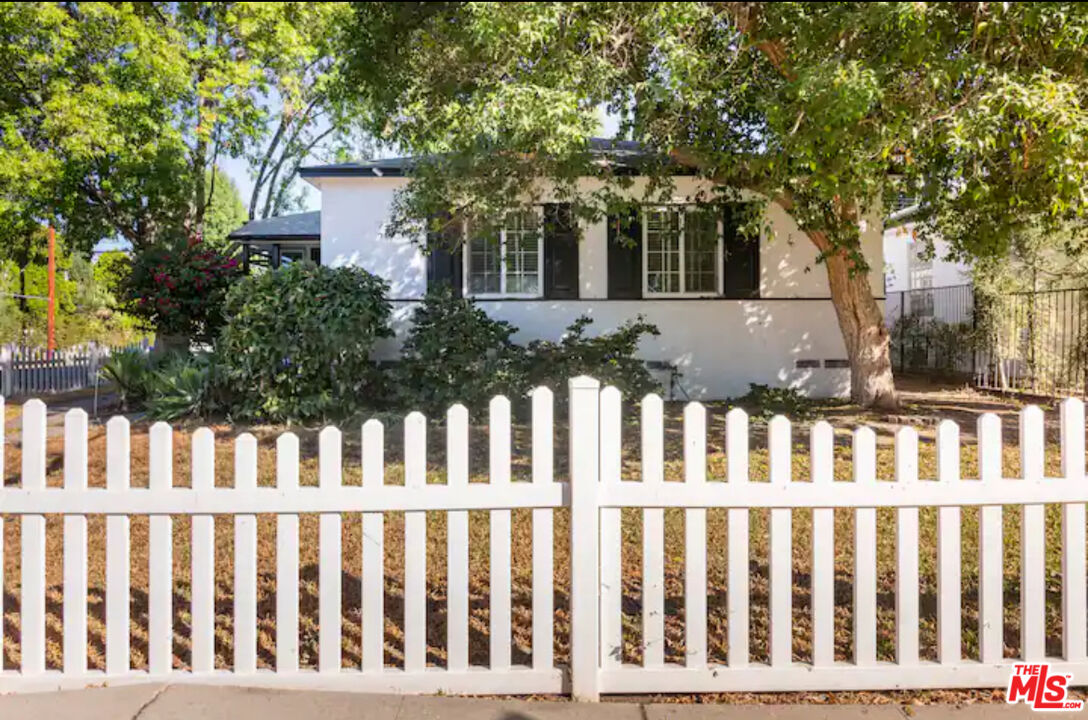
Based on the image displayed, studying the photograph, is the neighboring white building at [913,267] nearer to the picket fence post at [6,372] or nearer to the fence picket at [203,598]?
the fence picket at [203,598]

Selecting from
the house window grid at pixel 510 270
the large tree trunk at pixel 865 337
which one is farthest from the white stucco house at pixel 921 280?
the house window grid at pixel 510 270

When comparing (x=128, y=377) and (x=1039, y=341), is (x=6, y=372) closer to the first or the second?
(x=128, y=377)


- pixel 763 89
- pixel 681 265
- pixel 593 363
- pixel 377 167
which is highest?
pixel 377 167

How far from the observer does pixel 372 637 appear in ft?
8.44

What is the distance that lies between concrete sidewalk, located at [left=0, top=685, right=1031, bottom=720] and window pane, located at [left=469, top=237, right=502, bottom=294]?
313 inches

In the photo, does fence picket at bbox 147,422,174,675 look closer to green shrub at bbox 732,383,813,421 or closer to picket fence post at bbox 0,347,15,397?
green shrub at bbox 732,383,813,421

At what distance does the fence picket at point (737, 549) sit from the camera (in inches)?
98.4

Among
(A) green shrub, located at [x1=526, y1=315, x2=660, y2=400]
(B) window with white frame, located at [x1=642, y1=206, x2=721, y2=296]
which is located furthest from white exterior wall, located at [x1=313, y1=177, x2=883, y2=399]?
(A) green shrub, located at [x1=526, y1=315, x2=660, y2=400]

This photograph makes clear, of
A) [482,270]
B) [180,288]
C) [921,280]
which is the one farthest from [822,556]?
[921,280]

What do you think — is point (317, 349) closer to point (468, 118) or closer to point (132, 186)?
point (132, 186)

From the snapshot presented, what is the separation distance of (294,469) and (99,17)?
→ 74.7 inches

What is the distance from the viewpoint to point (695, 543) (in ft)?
8.27

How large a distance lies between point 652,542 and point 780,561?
50 cm

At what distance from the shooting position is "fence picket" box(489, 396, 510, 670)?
8.17 ft
